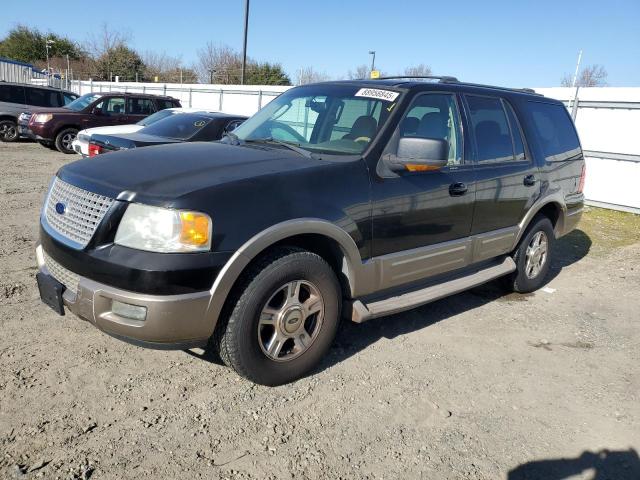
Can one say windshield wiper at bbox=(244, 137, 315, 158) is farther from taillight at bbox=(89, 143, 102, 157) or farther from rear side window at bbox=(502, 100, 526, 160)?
taillight at bbox=(89, 143, 102, 157)

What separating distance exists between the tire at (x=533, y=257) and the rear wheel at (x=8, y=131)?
16079 mm

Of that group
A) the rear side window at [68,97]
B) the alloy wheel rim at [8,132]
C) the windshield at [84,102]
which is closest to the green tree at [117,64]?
the rear side window at [68,97]

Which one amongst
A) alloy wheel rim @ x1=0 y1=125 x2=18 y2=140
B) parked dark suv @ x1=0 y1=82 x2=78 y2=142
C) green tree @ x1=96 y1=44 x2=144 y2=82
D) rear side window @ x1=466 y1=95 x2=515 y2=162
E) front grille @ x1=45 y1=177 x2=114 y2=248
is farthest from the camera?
green tree @ x1=96 y1=44 x2=144 y2=82

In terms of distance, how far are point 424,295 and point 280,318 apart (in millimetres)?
1285

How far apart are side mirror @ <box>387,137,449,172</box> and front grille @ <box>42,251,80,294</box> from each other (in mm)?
2112

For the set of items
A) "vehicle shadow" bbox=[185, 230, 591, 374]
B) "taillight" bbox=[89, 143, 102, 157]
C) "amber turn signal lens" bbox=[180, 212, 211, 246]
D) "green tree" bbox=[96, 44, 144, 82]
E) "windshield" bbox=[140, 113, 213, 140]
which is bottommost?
"vehicle shadow" bbox=[185, 230, 591, 374]

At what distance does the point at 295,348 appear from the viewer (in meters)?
3.30

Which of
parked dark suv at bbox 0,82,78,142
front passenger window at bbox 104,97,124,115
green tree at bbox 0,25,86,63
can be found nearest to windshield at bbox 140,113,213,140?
front passenger window at bbox 104,97,124,115

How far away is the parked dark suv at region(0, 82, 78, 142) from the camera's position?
15750 millimetres

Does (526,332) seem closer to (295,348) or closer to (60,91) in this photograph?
(295,348)

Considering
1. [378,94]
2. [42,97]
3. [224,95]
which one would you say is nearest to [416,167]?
[378,94]

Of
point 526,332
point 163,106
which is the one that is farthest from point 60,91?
point 526,332

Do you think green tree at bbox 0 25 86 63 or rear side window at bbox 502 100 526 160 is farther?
green tree at bbox 0 25 86 63

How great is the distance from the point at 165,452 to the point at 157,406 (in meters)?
0.42
